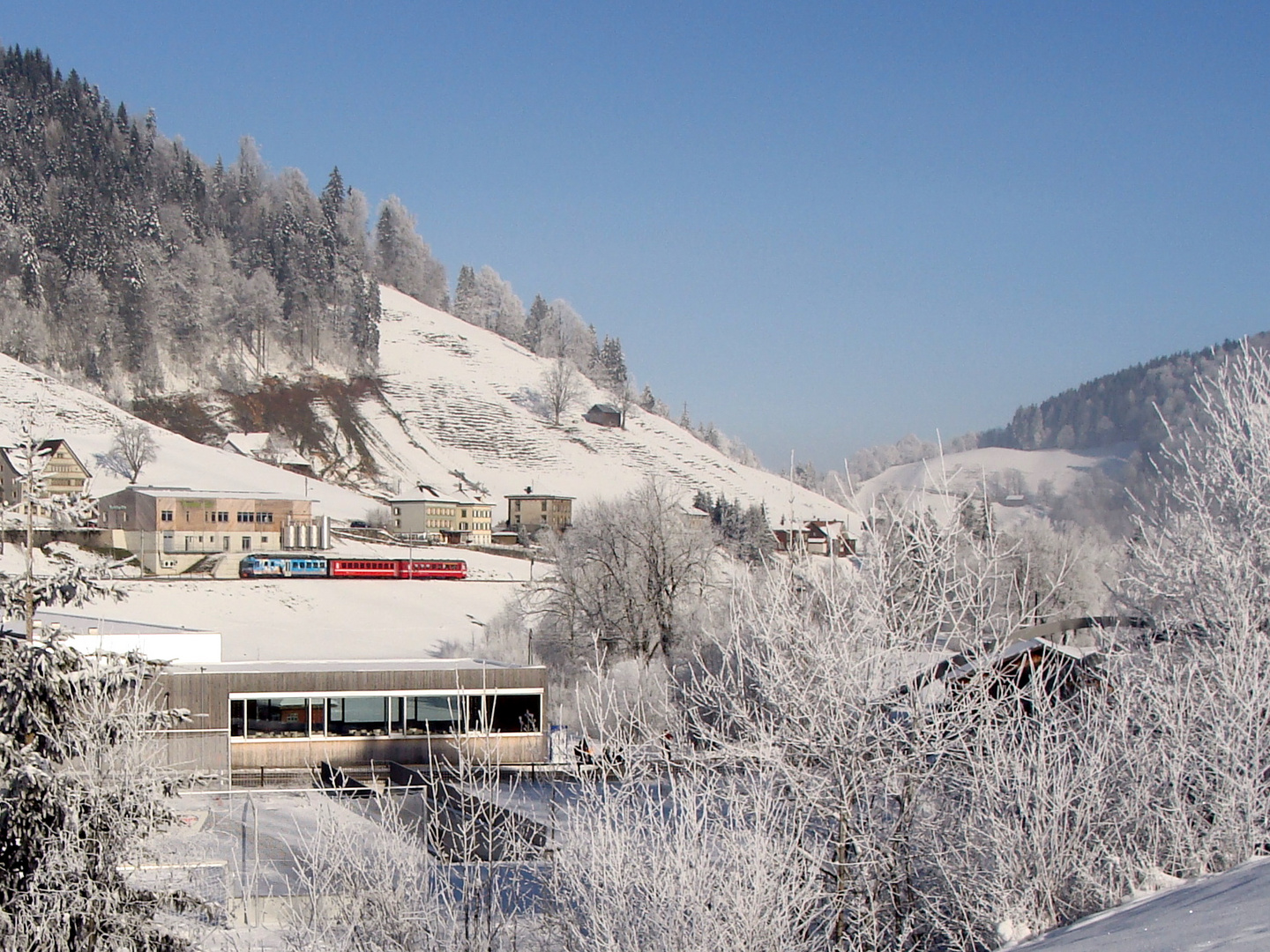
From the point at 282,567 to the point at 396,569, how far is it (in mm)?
5645

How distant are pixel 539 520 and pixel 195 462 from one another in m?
24.4

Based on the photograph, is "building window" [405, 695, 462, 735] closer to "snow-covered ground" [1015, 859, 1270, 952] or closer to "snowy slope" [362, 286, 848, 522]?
"snow-covered ground" [1015, 859, 1270, 952]

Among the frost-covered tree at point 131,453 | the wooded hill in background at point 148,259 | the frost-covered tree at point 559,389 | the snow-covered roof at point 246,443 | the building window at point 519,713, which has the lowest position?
the building window at point 519,713

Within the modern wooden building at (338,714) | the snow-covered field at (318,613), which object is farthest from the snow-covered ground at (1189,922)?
the snow-covered field at (318,613)

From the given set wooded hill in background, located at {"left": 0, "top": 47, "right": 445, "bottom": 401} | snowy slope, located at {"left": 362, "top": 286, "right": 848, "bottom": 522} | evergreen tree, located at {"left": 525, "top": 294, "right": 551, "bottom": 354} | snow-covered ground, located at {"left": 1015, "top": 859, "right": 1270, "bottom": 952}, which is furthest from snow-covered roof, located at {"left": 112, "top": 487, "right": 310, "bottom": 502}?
evergreen tree, located at {"left": 525, "top": 294, "right": 551, "bottom": 354}

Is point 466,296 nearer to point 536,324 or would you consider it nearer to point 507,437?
point 536,324

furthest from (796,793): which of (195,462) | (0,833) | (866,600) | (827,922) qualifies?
(195,462)

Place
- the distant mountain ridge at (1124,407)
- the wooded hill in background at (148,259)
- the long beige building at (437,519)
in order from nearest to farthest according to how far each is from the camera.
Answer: the long beige building at (437,519) < the wooded hill in background at (148,259) < the distant mountain ridge at (1124,407)

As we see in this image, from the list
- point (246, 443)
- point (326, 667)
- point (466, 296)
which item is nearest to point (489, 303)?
point (466, 296)

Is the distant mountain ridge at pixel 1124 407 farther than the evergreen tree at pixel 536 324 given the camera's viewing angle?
Yes

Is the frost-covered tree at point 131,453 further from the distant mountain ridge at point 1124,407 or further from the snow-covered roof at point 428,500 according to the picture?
the distant mountain ridge at point 1124,407

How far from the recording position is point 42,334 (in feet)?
294

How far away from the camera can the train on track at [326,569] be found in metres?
55.2

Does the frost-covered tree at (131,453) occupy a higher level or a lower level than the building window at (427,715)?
higher
